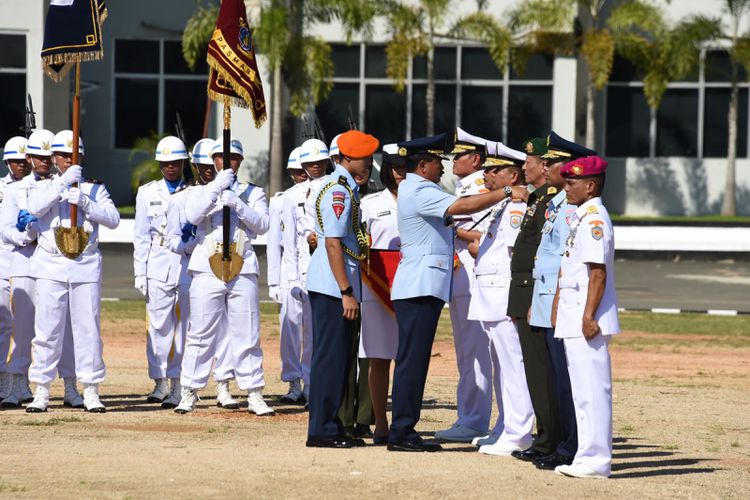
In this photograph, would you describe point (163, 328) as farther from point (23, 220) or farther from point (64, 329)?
point (23, 220)

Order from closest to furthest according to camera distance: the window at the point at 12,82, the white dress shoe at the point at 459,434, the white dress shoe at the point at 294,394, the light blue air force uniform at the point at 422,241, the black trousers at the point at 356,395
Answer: the light blue air force uniform at the point at 422,241 → the black trousers at the point at 356,395 → the white dress shoe at the point at 459,434 → the white dress shoe at the point at 294,394 → the window at the point at 12,82

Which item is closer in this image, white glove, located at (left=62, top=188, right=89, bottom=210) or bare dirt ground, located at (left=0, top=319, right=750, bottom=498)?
bare dirt ground, located at (left=0, top=319, right=750, bottom=498)

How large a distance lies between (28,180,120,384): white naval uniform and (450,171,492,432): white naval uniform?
2.99m

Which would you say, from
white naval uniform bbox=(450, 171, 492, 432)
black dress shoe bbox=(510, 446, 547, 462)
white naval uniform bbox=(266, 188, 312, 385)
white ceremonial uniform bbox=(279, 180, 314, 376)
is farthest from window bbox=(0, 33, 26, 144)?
black dress shoe bbox=(510, 446, 547, 462)

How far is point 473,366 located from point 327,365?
1230mm

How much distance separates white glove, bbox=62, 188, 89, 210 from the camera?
11.6 meters

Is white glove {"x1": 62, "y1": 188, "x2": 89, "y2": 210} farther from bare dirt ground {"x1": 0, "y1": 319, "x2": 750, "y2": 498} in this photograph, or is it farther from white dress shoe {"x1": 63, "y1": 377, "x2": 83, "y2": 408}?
bare dirt ground {"x1": 0, "y1": 319, "x2": 750, "y2": 498}

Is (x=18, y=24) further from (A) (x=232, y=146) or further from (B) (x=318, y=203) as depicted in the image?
(B) (x=318, y=203)

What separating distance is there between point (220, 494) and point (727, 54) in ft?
119

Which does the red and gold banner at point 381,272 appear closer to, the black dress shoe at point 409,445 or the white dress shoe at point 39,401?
the black dress shoe at point 409,445

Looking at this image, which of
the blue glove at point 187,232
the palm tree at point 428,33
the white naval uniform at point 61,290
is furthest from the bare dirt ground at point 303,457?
the palm tree at point 428,33

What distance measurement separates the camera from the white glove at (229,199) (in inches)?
452

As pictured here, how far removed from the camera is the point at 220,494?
8172mm

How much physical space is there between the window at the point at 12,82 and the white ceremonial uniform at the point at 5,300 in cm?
2705
